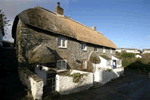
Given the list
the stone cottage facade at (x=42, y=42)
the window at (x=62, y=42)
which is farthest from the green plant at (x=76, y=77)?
the window at (x=62, y=42)

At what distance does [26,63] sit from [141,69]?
28.0 m

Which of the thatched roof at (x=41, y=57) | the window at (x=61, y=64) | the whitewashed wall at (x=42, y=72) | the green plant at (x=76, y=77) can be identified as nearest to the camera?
the thatched roof at (x=41, y=57)

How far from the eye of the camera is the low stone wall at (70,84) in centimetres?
718

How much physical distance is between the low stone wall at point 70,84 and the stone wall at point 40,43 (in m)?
2.76

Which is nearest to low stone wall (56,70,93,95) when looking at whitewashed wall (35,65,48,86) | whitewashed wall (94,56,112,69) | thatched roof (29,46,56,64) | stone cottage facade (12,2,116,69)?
thatched roof (29,46,56,64)

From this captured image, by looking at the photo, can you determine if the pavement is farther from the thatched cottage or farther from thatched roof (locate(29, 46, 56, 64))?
the thatched cottage

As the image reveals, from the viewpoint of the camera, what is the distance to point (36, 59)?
23.9 feet

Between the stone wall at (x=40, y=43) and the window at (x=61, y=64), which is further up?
the stone wall at (x=40, y=43)

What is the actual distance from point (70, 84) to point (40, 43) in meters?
4.84

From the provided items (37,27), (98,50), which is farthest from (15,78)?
(98,50)

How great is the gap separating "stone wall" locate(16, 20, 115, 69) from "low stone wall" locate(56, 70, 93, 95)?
2757mm

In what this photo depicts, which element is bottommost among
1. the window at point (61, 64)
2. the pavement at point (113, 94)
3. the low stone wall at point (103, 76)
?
the pavement at point (113, 94)

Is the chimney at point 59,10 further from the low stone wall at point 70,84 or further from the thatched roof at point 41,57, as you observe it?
the low stone wall at point 70,84

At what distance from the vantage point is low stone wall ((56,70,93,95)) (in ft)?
23.5
